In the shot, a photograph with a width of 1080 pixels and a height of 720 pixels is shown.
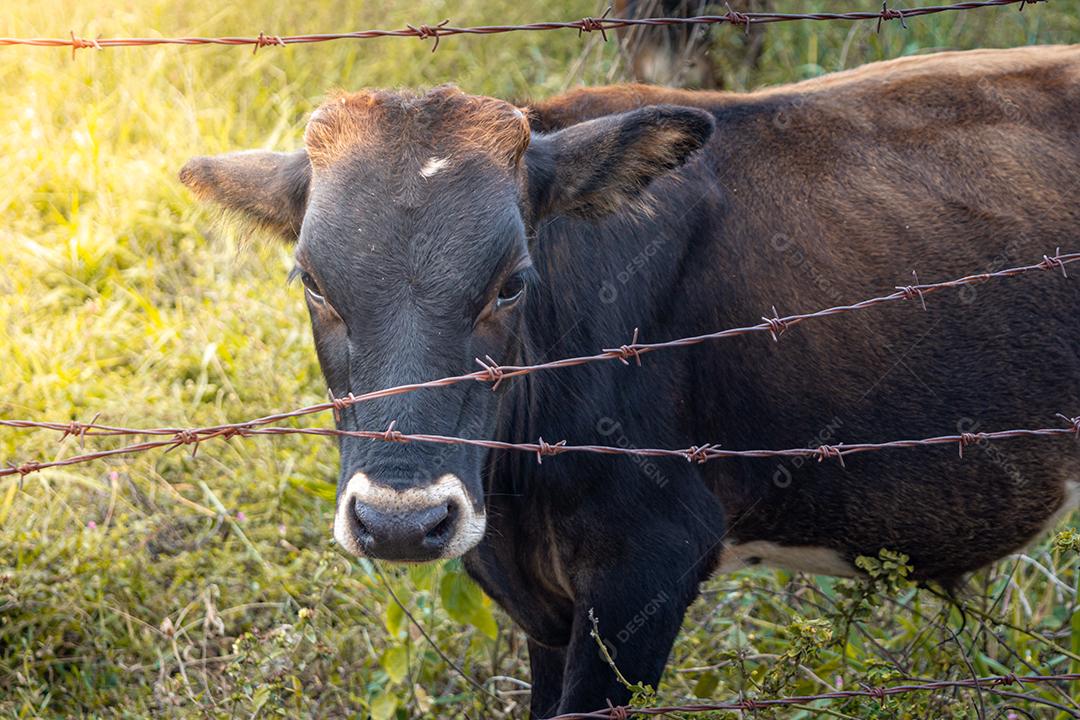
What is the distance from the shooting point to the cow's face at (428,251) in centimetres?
312

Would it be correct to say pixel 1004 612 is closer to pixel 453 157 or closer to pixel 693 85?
pixel 453 157

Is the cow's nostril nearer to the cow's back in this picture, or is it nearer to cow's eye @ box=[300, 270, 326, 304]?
cow's eye @ box=[300, 270, 326, 304]

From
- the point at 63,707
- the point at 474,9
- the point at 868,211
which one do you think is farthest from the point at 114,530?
the point at 474,9

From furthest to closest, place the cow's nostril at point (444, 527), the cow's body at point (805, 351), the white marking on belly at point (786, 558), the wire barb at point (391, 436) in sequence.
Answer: the white marking on belly at point (786, 558) < the cow's body at point (805, 351) < the cow's nostril at point (444, 527) < the wire barb at point (391, 436)

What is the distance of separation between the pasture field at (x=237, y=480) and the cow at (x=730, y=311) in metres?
0.34

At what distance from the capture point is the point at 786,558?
4.45 meters

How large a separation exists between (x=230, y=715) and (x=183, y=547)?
155cm

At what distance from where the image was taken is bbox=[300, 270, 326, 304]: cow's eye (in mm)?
3531

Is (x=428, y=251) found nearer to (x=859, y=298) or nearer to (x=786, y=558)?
(x=859, y=298)

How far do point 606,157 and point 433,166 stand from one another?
595 mm

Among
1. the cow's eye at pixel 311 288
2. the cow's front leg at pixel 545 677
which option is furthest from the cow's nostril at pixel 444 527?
the cow's front leg at pixel 545 677

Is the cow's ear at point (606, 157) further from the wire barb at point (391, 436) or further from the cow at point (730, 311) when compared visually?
the wire barb at point (391, 436)

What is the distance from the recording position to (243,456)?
6055mm

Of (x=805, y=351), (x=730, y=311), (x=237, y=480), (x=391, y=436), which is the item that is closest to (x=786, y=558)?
(x=805, y=351)
